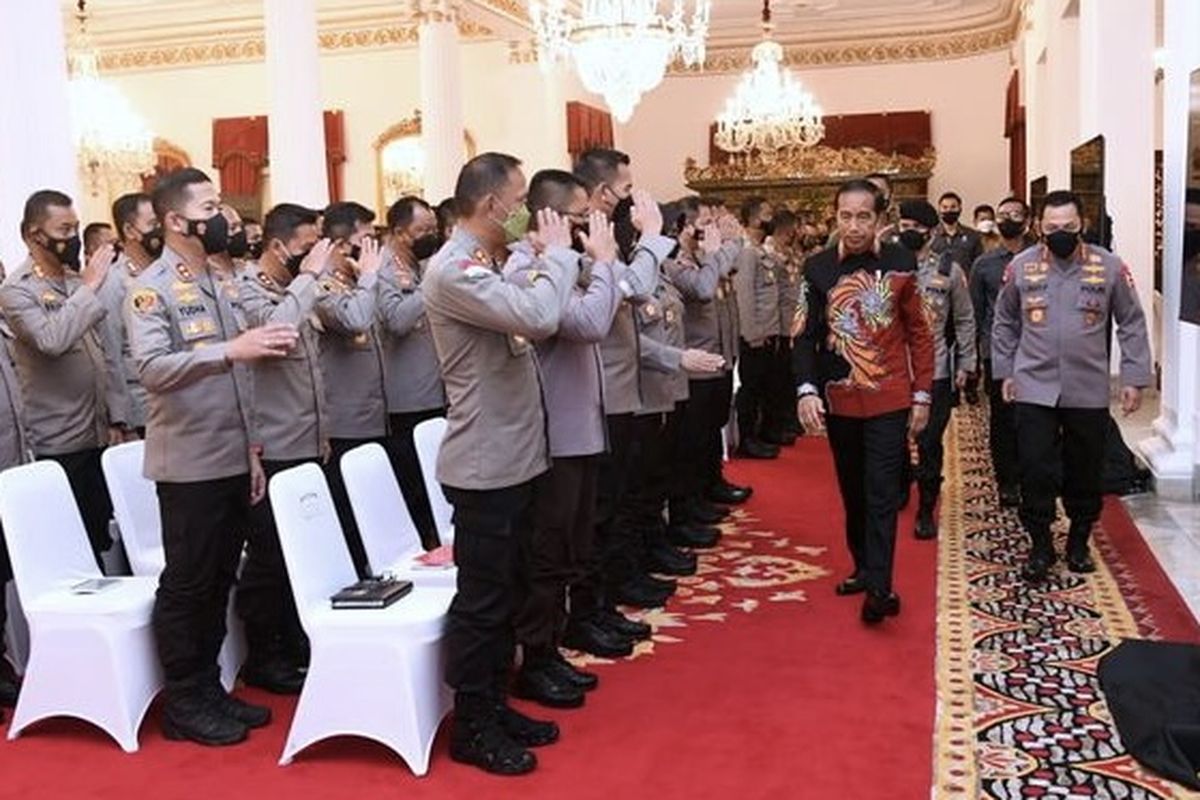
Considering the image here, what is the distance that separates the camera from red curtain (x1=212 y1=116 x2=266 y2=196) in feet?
48.9

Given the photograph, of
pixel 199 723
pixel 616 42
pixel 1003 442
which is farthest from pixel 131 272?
pixel 616 42

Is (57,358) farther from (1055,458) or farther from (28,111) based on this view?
(1055,458)

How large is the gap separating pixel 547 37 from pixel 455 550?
20.9ft

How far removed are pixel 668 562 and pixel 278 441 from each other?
1.88 metres

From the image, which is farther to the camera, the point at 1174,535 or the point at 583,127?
the point at 583,127

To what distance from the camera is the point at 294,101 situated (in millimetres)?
7574

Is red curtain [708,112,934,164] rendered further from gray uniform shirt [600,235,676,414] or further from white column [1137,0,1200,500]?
gray uniform shirt [600,235,676,414]

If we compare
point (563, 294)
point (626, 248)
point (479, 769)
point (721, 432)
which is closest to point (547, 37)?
point (721, 432)

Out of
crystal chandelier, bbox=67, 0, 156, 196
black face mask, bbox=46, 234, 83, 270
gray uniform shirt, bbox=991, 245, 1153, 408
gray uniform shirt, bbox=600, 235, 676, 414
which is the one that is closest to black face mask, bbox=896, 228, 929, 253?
gray uniform shirt, bbox=991, 245, 1153, 408

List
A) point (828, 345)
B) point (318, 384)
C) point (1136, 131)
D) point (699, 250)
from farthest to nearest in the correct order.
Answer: point (1136, 131)
point (699, 250)
point (828, 345)
point (318, 384)

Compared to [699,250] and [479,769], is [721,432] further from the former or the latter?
[479,769]

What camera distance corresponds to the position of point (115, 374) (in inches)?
185

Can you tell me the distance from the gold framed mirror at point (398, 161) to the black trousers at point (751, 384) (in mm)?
7364

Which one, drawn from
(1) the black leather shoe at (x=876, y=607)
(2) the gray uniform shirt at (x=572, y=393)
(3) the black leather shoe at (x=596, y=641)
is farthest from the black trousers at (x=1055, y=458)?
(2) the gray uniform shirt at (x=572, y=393)
